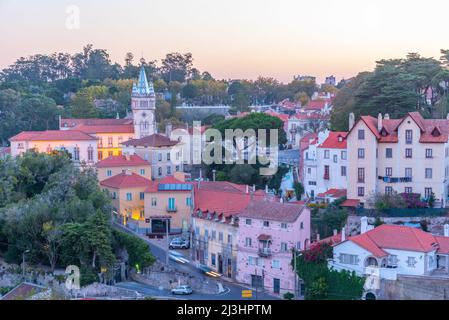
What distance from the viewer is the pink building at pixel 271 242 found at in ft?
32.3

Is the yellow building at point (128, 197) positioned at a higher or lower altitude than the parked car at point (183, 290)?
higher

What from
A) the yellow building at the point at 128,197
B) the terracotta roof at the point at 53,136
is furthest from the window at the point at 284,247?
the terracotta roof at the point at 53,136

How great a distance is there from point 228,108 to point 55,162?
15814 millimetres

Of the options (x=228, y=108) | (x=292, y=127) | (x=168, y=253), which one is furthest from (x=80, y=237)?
(x=228, y=108)

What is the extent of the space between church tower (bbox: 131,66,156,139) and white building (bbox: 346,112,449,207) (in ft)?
37.2

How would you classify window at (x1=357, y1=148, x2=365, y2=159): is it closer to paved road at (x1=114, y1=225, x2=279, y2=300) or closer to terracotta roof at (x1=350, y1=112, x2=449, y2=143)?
terracotta roof at (x1=350, y1=112, x2=449, y2=143)

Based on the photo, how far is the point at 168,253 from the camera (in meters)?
11.4

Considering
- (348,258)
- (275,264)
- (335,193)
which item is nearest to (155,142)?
(335,193)

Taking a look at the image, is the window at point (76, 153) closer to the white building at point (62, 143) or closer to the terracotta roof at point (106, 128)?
the white building at point (62, 143)

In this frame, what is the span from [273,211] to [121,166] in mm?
6900

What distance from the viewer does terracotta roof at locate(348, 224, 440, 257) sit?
29.5 ft

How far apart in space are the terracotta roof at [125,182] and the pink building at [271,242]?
A: 427 centimetres

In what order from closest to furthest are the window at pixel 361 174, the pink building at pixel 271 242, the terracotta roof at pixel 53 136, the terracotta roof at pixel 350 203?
the pink building at pixel 271 242 → the terracotta roof at pixel 350 203 → the window at pixel 361 174 → the terracotta roof at pixel 53 136
